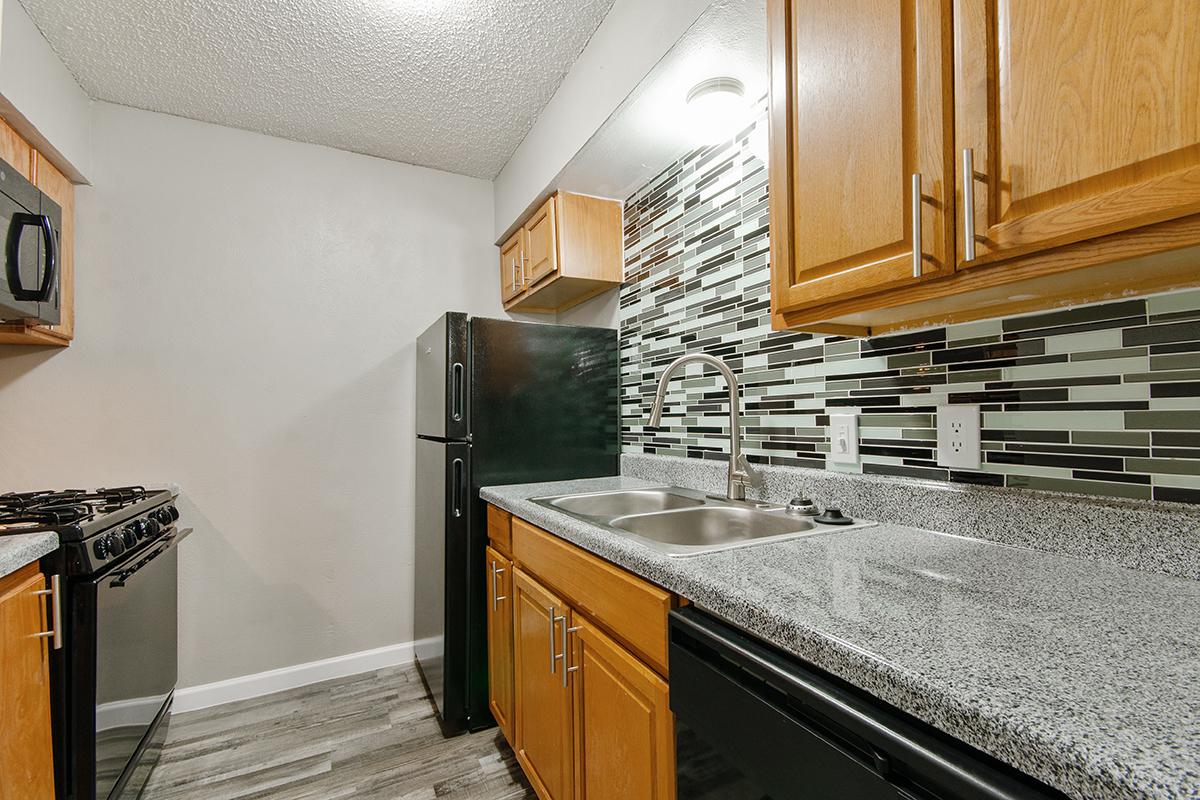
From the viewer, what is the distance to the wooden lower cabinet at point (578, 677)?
987mm

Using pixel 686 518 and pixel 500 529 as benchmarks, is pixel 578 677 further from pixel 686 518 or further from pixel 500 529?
pixel 500 529

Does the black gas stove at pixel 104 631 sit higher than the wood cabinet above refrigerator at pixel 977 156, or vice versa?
the wood cabinet above refrigerator at pixel 977 156

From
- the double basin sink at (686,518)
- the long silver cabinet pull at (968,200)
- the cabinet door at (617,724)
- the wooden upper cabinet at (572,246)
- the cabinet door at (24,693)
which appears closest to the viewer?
the long silver cabinet pull at (968,200)

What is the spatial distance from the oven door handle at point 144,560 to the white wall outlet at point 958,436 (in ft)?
6.93

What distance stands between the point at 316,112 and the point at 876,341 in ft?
7.93

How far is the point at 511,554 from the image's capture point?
1737 millimetres

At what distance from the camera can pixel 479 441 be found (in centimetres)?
200

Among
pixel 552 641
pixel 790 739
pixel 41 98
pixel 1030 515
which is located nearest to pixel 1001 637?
pixel 790 739

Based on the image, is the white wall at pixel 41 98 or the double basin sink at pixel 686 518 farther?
the white wall at pixel 41 98

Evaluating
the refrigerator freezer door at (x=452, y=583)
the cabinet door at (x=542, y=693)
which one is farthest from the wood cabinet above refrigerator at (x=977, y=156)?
the refrigerator freezer door at (x=452, y=583)

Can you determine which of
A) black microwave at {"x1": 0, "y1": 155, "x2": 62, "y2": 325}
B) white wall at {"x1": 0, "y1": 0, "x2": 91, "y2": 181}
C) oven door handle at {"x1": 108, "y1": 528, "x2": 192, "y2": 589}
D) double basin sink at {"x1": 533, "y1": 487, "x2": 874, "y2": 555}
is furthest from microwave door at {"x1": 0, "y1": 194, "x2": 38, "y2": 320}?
double basin sink at {"x1": 533, "y1": 487, "x2": 874, "y2": 555}

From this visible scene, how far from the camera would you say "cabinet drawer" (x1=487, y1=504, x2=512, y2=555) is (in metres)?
1.75

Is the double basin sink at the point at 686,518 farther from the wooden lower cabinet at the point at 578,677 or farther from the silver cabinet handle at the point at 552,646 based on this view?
the silver cabinet handle at the point at 552,646

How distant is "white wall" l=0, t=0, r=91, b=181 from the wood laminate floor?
7.36 feet
